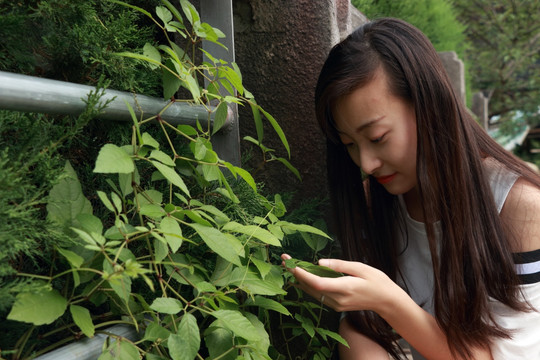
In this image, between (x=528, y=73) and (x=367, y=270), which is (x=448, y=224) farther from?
(x=528, y=73)

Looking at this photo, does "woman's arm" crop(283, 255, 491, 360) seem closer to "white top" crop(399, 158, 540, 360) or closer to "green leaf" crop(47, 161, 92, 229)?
"white top" crop(399, 158, 540, 360)

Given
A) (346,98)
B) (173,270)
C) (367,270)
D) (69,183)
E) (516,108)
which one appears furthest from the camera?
(516,108)

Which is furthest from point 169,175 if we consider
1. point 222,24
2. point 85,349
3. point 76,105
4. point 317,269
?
point 222,24

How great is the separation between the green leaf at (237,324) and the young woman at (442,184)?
1.86ft

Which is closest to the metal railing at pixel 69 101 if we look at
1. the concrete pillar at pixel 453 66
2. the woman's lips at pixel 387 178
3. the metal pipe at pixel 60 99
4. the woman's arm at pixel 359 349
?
the metal pipe at pixel 60 99

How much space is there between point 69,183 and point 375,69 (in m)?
0.87

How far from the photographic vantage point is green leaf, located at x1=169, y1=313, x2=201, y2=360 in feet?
2.66

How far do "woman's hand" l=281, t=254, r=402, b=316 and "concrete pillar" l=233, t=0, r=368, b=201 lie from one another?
1.41 ft

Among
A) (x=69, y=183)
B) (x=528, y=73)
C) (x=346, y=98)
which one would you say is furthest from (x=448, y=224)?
(x=528, y=73)

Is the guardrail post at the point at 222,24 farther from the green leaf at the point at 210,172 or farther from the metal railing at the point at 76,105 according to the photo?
the green leaf at the point at 210,172

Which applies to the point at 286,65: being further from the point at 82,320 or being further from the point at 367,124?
the point at 82,320

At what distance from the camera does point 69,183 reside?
2.76 ft

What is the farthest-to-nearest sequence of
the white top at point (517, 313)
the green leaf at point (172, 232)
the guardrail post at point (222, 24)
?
the white top at point (517, 313) → the guardrail post at point (222, 24) → the green leaf at point (172, 232)

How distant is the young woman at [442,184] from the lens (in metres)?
1.41
